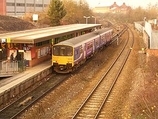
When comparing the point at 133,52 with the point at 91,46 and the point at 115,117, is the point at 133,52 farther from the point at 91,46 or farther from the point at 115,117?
the point at 115,117

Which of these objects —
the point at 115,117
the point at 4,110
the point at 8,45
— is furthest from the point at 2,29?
the point at 115,117

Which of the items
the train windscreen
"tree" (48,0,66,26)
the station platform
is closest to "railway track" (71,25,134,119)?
the train windscreen

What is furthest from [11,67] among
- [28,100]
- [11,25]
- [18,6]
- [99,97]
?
[18,6]

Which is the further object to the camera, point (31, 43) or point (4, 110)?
point (31, 43)

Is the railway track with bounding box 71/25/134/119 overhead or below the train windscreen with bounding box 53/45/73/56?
below

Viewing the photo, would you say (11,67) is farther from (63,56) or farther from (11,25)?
(11,25)

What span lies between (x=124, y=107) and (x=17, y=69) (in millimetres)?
9796

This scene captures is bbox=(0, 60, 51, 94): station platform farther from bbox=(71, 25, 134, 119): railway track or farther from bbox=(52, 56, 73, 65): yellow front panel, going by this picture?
bbox=(71, 25, 134, 119): railway track

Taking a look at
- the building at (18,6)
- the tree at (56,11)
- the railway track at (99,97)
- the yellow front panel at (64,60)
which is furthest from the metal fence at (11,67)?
the building at (18,6)

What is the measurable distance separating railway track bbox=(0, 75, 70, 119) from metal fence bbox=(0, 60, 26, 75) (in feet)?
7.69

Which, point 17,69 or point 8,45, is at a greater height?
point 8,45

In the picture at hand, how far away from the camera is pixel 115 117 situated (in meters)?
15.9

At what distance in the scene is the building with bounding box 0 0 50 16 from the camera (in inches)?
3260

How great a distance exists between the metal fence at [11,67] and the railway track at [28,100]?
2345 millimetres
